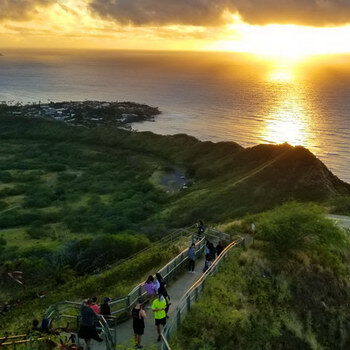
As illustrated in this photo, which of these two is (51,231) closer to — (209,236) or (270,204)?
(270,204)

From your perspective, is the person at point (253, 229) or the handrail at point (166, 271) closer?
the handrail at point (166, 271)

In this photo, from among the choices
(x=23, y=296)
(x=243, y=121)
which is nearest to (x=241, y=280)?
(x=23, y=296)

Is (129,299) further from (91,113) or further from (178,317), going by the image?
(91,113)

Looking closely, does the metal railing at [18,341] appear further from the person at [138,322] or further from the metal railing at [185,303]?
the metal railing at [185,303]

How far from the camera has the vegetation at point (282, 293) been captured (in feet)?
58.9

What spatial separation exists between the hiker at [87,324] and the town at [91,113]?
111154mm

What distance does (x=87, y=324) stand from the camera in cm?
1426

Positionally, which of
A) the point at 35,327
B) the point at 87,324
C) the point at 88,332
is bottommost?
the point at 88,332

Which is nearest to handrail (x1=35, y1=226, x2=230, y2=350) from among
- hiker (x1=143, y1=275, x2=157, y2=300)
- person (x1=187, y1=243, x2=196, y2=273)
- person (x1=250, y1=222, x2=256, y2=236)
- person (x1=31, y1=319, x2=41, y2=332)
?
person (x1=187, y1=243, x2=196, y2=273)

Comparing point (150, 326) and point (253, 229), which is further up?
point (150, 326)

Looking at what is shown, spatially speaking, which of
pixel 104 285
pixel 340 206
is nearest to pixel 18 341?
pixel 104 285

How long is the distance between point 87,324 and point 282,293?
1113 centimetres

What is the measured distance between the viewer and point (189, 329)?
17.0 m

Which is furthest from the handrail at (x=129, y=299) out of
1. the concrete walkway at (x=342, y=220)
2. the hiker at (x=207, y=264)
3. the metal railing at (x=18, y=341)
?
the concrete walkway at (x=342, y=220)
